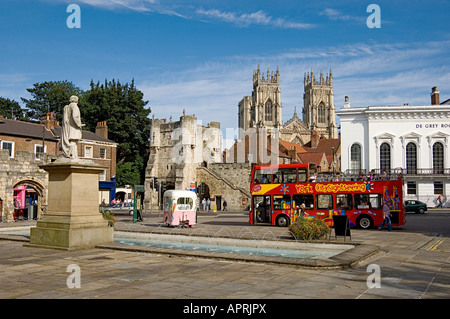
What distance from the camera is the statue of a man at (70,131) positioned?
1215cm

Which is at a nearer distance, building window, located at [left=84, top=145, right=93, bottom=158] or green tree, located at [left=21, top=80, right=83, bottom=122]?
building window, located at [left=84, top=145, right=93, bottom=158]

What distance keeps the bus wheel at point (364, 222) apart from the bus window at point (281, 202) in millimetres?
3971

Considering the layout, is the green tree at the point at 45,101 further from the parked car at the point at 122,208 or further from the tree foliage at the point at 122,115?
the parked car at the point at 122,208

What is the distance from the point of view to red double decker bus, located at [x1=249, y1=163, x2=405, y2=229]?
22.3 m

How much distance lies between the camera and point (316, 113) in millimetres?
128625

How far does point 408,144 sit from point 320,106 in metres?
85.3

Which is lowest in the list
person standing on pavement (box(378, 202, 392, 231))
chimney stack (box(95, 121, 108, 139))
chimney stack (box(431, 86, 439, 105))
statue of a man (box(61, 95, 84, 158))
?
person standing on pavement (box(378, 202, 392, 231))

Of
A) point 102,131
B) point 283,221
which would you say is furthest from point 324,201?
point 102,131

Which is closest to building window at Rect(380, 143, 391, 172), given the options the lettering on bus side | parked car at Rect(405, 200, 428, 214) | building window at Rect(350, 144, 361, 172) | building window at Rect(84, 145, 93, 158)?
building window at Rect(350, 144, 361, 172)

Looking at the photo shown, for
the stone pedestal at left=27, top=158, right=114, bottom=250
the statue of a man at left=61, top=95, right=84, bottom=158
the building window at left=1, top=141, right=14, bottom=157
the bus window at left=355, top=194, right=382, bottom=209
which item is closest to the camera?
the stone pedestal at left=27, top=158, right=114, bottom=250

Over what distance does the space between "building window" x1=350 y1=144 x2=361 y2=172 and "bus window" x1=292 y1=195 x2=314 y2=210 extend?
25973 mm

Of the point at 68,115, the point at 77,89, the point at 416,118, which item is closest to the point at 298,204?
the point at 68,115

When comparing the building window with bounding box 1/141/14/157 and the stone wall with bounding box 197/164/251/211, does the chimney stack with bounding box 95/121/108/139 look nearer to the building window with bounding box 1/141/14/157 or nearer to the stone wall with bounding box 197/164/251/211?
the stone wall with bounding box 197/164/251/211
